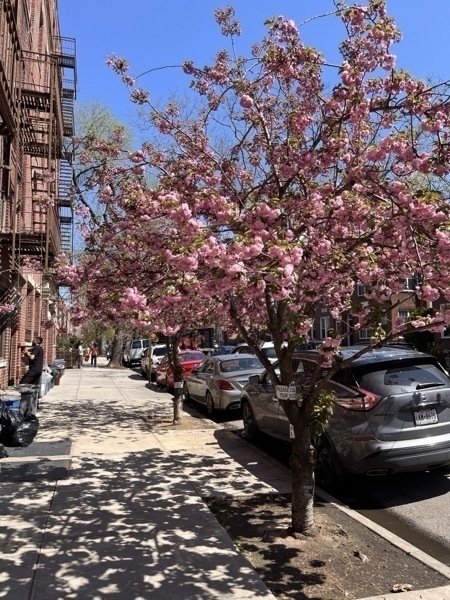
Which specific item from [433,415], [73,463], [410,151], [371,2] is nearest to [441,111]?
[410,151]

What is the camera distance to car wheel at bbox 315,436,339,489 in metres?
6.38

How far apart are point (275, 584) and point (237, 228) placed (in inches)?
104

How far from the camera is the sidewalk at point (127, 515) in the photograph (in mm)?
3934

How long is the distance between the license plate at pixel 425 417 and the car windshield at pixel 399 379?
0.85 ft

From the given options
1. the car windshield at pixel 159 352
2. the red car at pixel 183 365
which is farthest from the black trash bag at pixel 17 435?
the car windshield at pixel 159 352

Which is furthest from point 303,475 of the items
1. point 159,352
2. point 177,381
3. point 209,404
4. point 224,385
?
point 159,352

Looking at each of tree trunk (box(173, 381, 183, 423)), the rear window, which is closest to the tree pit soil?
tree trunk (box(173, 381, 183, 423))

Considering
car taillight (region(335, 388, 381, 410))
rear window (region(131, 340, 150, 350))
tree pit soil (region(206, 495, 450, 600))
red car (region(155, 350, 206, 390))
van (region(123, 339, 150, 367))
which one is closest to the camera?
tree pit soil (region(206, 495, 450, 600))

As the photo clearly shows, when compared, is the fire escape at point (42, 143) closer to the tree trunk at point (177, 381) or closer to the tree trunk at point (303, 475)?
the tree trunk at point (177, 381)

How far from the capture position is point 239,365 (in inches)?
493

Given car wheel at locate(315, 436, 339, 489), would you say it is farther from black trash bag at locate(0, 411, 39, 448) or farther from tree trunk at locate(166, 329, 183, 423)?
tree trunk at locate(166, 329, 183, 423)

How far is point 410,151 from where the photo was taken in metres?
4.15

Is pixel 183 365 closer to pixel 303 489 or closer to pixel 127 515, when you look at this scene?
pixel 127 515

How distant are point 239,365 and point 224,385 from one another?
94 cm
